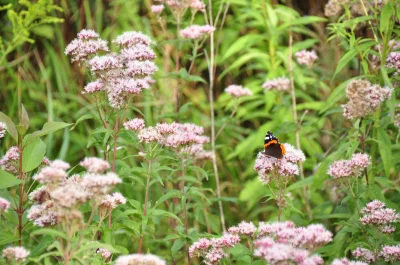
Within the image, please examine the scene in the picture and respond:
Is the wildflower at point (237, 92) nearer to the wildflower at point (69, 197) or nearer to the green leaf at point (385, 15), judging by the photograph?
the green leaf at point (385, 15)

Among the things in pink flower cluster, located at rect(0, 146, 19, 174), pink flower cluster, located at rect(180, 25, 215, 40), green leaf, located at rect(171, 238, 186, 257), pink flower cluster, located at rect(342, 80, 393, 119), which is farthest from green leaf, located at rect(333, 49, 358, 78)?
pink flower cluster, located at rect(0, 146, 19, 174)

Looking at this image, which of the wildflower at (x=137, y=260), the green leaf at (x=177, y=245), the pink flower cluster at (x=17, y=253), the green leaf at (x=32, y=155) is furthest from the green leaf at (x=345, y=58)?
the pink flower cluster at (x=17, y=253)

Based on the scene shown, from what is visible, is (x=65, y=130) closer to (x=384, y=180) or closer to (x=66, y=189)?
(x=384, y=180)

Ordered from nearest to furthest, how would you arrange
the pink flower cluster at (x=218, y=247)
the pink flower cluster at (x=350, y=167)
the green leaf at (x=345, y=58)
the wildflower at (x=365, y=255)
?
the pink flower cluster at (x=218, y=247)
the wildflower at (x=365, y=255)
the pink flower cluster at (x=350, y=167)
the green leaf at (x=345, y=58)

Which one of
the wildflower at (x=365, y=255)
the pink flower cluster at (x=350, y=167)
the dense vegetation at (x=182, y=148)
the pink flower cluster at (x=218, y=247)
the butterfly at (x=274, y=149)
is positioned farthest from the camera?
the pink flower cluster at (x=350, y=167)

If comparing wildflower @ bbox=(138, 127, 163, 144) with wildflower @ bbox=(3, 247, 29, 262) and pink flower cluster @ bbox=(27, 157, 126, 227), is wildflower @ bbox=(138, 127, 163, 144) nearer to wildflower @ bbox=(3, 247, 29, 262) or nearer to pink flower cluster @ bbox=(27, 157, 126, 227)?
pink flower cluster @ bbox=(27, 157, 126, 227)

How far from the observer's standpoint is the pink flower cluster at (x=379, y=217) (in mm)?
3264

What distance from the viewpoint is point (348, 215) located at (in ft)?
13.0

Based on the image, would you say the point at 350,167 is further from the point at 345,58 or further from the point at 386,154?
the point at 345,58

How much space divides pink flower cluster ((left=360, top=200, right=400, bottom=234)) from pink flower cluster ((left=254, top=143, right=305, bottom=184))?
0.40 m

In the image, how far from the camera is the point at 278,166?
3408 mm

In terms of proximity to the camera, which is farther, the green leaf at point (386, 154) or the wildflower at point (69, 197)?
the green leaf at point (386, 154)

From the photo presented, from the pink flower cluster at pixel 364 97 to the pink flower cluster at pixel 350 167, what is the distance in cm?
31

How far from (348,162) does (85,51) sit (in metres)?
1.52
